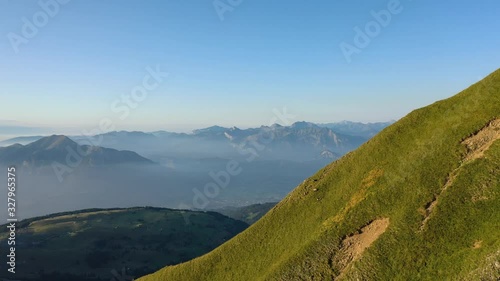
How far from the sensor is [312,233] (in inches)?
2744

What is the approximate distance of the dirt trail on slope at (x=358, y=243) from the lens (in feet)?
192

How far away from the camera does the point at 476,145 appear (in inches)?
2469

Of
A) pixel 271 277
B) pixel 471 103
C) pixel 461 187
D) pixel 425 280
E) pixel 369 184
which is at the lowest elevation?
pixel 425 280

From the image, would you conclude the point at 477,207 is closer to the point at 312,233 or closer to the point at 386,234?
the point at 386,234

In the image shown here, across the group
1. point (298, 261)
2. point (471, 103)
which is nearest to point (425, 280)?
point (298, 261)

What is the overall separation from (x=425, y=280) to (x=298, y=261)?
2265 centimetres

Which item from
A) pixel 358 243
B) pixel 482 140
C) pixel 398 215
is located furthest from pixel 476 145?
pixel 358 243

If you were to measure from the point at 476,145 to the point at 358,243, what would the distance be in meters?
28.5

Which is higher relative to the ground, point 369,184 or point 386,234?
point 369,184

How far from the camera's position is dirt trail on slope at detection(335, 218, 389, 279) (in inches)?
2301

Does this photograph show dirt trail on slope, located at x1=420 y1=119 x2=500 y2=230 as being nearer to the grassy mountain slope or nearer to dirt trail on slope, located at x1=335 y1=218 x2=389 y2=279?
the grassy mountain slope

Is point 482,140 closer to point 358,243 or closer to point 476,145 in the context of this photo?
point 476,145

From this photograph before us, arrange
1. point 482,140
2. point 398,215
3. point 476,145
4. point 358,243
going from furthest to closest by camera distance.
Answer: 1. point 476,145
2. point 482,140
3. point 358,243
4. point 398,215

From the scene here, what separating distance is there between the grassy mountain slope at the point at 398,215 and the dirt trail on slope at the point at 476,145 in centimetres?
20
